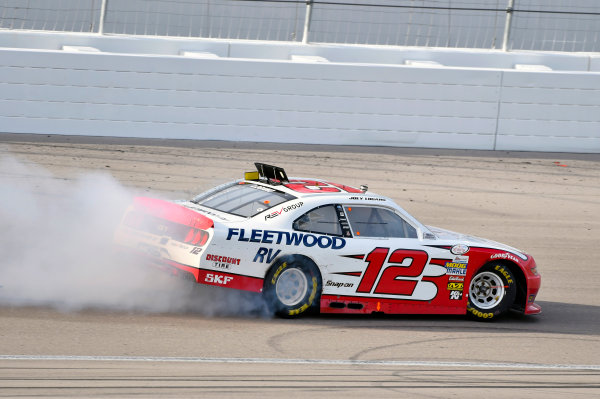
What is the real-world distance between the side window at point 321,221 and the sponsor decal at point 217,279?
80 centimetres

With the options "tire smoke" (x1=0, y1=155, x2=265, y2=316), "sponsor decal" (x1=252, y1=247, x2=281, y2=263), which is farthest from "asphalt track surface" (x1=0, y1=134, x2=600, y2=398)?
"sponsor decal" (x1=252, y1=247, x2=281, y2=263)

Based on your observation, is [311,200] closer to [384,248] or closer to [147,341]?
[384,248]

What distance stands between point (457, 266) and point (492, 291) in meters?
0.59

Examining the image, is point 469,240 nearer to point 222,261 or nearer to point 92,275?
point 222,261

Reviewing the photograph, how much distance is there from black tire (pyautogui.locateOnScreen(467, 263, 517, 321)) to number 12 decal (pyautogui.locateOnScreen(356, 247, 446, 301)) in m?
0.53

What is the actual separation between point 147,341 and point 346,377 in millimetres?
1608

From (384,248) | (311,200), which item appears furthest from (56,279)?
(384,248)

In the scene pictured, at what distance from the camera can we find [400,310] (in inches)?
336

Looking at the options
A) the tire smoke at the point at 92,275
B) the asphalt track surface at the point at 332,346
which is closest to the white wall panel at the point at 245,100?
the asphalt track surface at the point at 332,346

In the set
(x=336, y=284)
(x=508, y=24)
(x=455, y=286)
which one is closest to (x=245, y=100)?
(x=508, y=24)

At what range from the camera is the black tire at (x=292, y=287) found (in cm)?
800

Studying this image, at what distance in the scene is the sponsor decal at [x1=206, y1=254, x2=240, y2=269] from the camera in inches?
303

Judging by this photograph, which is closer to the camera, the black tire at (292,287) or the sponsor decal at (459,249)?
the black tire at (292,287)

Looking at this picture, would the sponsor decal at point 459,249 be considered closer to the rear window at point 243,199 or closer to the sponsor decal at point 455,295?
the sponsor decal at point 455,295
